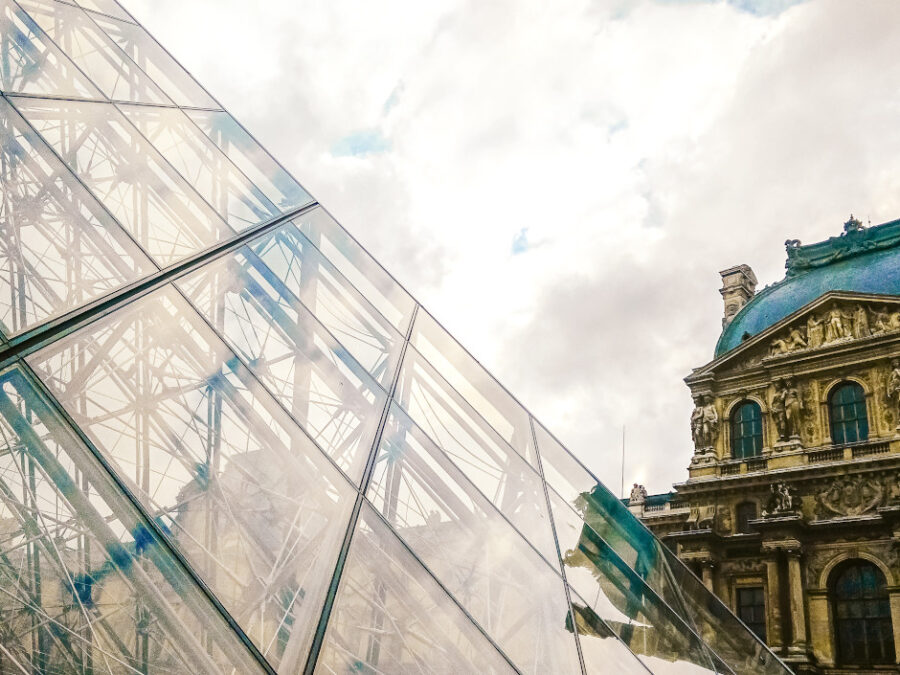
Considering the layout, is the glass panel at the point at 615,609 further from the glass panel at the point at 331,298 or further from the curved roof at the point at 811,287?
the curved roof at the point at 811,287

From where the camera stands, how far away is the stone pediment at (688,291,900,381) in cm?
2327

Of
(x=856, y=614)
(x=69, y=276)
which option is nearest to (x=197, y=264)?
(x=69, y=276)

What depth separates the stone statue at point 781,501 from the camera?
22.4 meters

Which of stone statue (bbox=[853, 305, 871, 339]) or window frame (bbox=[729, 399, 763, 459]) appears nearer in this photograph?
stone statue (bbox=[853, 305, 871, 339])

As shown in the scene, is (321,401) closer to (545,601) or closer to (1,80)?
(545,601)

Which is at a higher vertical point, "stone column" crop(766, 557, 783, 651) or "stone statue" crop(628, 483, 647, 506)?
"stone statue" crop(628, 483, 647, 506)

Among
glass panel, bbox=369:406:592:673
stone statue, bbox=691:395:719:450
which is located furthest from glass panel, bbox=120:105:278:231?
stone statue, bbox=691:395:719:450

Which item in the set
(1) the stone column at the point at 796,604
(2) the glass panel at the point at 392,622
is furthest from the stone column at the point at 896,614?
(2) the glass panel at the point at 392,622

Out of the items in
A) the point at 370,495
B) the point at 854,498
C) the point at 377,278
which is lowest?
the point at 370,495

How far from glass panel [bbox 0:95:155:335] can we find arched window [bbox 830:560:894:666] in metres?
22.1

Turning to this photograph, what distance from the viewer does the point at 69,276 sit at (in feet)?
13.5

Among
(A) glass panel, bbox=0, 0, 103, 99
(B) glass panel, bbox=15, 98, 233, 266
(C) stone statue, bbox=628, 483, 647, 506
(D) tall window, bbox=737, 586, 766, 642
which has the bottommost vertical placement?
(B) glass panel, bbox=15, 98, 233, 266

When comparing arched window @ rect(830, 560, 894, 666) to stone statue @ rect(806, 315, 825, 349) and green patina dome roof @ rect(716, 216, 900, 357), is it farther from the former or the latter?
green patina dome roof @ rect(716, 216, 900, 357)

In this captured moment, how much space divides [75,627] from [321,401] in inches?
107
